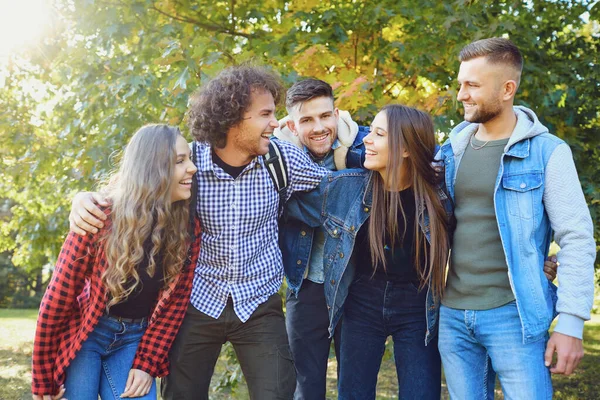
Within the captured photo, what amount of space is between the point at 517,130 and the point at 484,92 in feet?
0.74

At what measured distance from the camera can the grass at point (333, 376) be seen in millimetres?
6898

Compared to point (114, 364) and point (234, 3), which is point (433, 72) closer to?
point (234, 3)

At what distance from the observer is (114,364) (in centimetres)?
297

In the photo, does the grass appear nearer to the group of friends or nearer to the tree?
the tree

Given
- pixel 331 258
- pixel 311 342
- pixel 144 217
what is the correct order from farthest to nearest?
pixel 311 342 < pixel 331 258 < pixel 144 217

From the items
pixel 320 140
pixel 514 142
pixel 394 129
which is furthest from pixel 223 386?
pixel 514 142

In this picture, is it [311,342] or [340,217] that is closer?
[340,217]

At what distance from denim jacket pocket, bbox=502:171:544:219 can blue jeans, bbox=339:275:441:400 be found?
60 centimetres

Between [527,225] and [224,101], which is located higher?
[224,101]

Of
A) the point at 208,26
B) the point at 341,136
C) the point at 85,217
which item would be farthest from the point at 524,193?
the point at 208,26

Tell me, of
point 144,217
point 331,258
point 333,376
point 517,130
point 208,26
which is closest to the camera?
point 144,217

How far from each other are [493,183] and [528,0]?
3944mm

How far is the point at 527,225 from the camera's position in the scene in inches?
109

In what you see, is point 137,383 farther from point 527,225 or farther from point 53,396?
point 527,225
